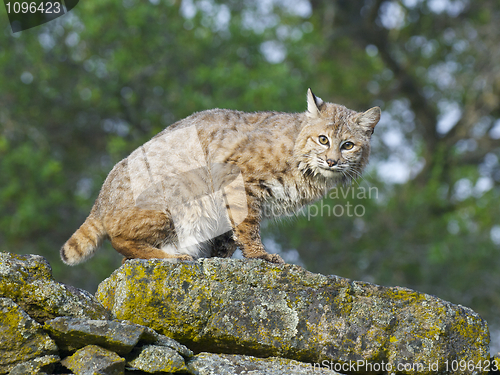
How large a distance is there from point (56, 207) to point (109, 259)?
76.8 inches

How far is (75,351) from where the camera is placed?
134 inches

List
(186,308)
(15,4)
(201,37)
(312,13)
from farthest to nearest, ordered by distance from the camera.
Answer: (312,13)
(201,37)
(15,4)
(186,308)

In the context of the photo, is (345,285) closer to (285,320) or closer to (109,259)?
(285,320)

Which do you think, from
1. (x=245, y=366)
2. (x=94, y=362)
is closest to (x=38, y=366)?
(x=94, y=362)

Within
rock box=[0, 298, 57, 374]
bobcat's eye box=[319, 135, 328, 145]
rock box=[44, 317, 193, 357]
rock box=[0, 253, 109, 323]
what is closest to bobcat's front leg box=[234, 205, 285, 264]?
bobcat's eye box=[319, 135, 328, 145]

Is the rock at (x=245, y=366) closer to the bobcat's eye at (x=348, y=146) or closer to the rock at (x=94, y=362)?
the rock at (x=94, y=362)

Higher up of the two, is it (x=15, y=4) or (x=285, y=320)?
(x=15, y=4)

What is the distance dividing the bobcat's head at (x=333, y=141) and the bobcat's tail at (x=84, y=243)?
1.99 metres

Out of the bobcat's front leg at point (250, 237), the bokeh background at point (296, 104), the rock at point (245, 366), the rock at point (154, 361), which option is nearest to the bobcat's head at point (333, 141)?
the bobcat's front leg at point (250, 237)

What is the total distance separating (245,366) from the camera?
3719 mm

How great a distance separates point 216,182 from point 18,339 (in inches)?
98.5

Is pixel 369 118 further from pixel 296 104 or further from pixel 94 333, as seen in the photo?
pixel 296 104

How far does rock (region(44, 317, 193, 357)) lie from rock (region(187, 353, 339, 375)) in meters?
0.41

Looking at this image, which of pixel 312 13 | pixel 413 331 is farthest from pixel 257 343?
pixel 312 13
